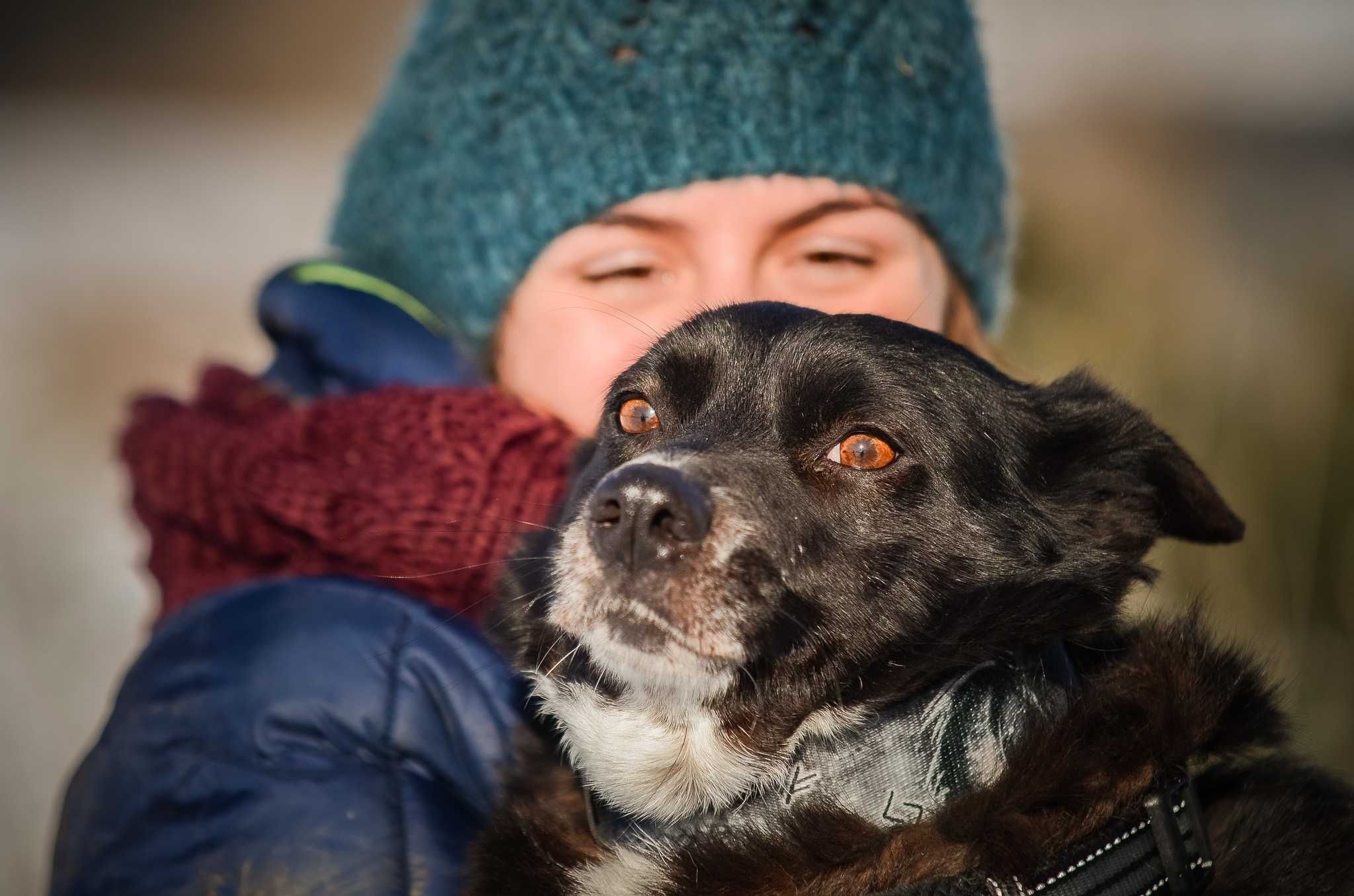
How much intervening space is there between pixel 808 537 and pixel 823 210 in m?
1.00

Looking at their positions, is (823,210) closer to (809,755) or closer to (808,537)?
(808,537)

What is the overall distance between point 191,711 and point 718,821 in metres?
0.92

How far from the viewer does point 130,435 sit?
2.53m

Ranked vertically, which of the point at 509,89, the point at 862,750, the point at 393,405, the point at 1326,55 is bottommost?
the point at 862,750

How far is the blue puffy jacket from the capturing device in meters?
1.83

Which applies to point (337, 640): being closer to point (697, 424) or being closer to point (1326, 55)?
point (697, 424)

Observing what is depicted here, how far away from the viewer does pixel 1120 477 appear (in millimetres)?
2027

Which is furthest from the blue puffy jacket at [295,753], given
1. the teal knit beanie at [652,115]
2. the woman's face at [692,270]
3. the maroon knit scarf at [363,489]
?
the teal knit beanie at [652,115]

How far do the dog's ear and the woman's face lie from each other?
0.56 meters

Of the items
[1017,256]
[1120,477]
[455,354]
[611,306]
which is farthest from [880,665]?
[1017,256]

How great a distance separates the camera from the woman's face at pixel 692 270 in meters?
2.46

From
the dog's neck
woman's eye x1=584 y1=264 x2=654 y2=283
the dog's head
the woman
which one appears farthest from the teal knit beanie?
the dog's neck

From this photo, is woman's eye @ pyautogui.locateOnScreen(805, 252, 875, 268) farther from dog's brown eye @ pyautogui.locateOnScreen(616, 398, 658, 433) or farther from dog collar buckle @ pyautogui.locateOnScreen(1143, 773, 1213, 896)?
dog collar buckle @ pyautogui.locateOnScreen(1143, 773, 1213, 896)

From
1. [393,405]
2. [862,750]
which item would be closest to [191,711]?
[393,405]
